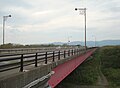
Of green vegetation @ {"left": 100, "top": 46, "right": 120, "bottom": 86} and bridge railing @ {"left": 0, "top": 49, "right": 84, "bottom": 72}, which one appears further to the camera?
green vegetation @ {"left": 100, "top": 46, "right": 120, "bottom": 86}

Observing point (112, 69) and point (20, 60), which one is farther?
point (112, 69)

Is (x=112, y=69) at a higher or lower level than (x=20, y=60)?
lower

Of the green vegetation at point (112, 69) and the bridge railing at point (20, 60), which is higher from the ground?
the bridge railing at point (20, 60)

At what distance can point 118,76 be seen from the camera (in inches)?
1837

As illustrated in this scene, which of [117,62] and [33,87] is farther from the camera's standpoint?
[117,62]

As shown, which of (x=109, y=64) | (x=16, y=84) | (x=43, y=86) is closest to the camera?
(x=16, y=84)

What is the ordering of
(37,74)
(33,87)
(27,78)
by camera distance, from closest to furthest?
(27,78) < (33,87) < (37,74)

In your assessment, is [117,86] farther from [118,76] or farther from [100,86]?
[118,76]

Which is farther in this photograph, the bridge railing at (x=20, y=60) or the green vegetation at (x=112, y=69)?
the green vegetation at (x=112, y=69)

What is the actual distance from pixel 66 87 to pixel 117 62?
37.6 m

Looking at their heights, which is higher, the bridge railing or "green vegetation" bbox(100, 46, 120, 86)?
the bridge railing

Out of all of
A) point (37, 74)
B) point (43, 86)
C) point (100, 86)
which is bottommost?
point (100, 86)

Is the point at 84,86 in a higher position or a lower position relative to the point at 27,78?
lower

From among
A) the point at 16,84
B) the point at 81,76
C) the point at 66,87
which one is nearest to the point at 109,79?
the point at 81,76
